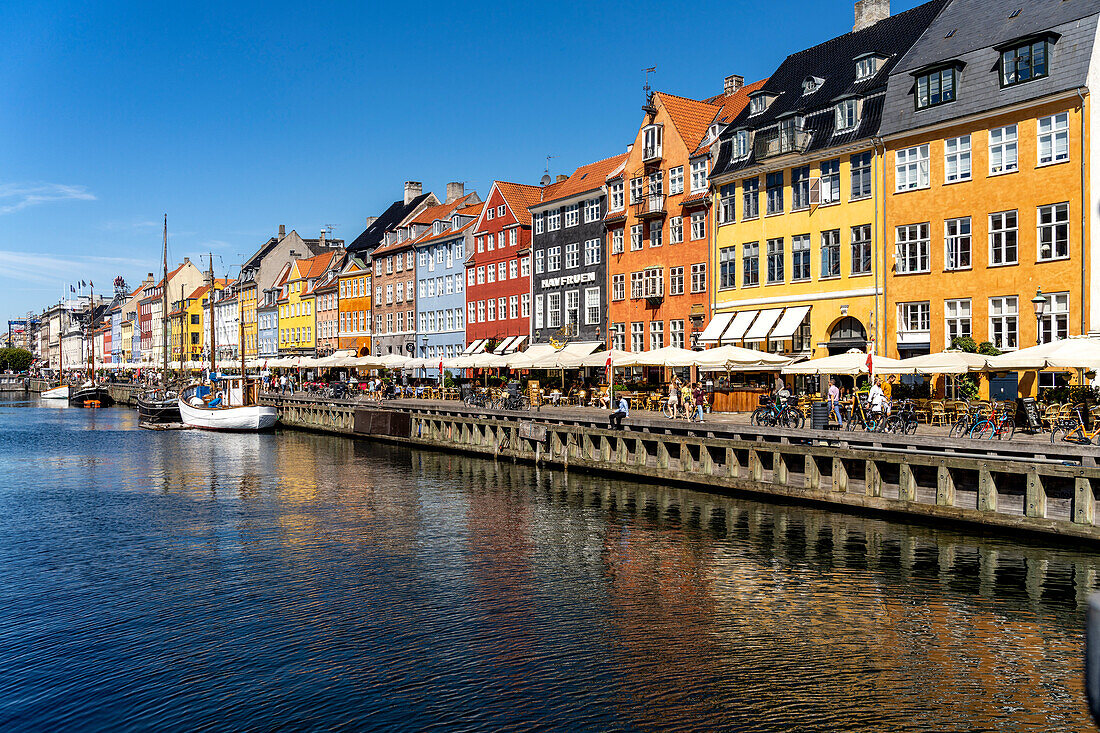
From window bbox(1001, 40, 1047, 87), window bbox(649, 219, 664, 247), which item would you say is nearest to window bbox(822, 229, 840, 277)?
window bbox(1001, 40, 1047, 87)

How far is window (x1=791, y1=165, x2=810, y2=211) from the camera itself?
48.6 meters

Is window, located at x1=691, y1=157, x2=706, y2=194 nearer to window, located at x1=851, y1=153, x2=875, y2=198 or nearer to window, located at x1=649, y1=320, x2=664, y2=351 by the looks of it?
window, located at x1=649, y1=320, x2=664, y2=351

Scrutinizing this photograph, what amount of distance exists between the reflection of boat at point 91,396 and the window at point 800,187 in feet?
298

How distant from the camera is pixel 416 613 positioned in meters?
17.5

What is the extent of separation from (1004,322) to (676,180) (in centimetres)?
2340

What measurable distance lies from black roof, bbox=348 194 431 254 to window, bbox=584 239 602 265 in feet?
121

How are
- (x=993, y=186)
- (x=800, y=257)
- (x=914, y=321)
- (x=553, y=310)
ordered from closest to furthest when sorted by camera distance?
(x=993, y=186) < (x=914, y=321) < (x=800, y=257) < (x=553, y=310)

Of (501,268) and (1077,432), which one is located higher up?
(501,268)

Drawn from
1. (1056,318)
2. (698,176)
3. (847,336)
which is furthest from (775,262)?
(1056,318)

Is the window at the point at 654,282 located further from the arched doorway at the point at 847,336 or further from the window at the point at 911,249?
the window at the point at 911,249

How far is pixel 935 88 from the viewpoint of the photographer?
4228cm

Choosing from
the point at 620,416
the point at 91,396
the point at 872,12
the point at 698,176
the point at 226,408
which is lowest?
the point at 226,408

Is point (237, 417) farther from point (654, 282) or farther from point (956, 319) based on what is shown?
point (956, 319)

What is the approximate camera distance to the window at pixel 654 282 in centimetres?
5822
